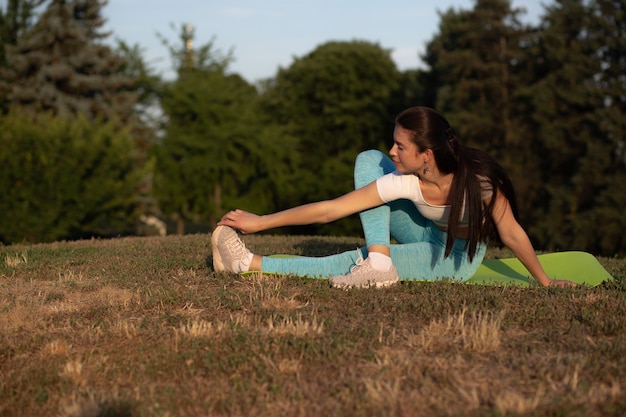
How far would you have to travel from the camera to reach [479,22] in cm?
4003

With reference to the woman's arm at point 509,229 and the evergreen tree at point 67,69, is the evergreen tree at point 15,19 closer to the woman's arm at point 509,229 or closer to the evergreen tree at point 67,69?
the evergreen tree at point 67,69

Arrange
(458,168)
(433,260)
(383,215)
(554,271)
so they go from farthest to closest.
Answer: (554,271)
(433,260)
(383,215)
(458,168)

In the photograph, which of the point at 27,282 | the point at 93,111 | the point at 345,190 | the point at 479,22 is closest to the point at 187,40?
the point at 93,111

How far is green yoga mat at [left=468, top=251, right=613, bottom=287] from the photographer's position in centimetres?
643

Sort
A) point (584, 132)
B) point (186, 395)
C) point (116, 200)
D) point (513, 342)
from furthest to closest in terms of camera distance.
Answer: point (584, 132)
point (116, 200)
point (513, 342)
point (186, 395)

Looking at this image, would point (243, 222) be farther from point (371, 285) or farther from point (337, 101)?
point (337, 101)

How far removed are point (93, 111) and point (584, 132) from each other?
22.2m

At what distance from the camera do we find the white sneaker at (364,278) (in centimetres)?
580

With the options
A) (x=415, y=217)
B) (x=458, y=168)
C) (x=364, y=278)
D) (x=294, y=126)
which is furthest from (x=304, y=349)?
(x=294, y=126)

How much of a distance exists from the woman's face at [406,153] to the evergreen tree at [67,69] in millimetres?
28491

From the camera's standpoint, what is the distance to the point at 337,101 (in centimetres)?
4675

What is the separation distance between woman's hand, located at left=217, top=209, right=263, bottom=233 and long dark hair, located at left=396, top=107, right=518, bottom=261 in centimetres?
134

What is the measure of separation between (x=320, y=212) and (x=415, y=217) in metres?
0.89

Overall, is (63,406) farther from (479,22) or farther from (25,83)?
(479,22)
